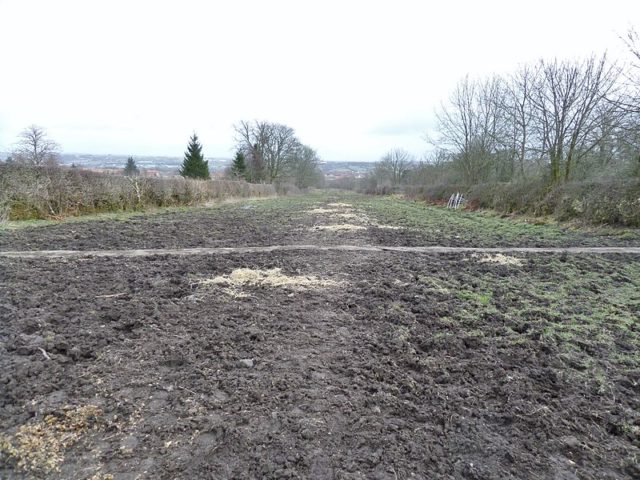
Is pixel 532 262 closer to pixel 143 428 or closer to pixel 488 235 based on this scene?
pixel 488 235

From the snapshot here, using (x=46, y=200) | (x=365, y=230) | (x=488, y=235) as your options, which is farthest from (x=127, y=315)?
(x=46, y=200)

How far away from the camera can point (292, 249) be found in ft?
28.8

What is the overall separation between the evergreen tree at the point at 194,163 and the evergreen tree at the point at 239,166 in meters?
6.35

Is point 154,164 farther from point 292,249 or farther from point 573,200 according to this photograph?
point 573,200

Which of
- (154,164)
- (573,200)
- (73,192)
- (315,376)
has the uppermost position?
(154,164)

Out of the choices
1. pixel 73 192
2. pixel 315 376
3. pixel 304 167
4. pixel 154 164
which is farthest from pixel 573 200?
pixel 304 167

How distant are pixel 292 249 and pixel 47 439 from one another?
21.9ft

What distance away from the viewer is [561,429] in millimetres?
2471

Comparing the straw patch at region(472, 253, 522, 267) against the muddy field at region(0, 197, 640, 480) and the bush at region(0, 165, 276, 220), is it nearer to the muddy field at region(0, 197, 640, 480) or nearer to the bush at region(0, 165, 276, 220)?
the muddy field at region(0, 197, 640, 480)

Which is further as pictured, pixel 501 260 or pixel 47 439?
pixel 501 260

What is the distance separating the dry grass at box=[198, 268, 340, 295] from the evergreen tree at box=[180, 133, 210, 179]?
40844 millimetres

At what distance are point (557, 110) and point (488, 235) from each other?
37.1 feet

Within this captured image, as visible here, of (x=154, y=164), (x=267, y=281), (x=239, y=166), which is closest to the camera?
(x=267, y=281)

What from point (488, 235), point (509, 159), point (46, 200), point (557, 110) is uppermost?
point (557, 110)
